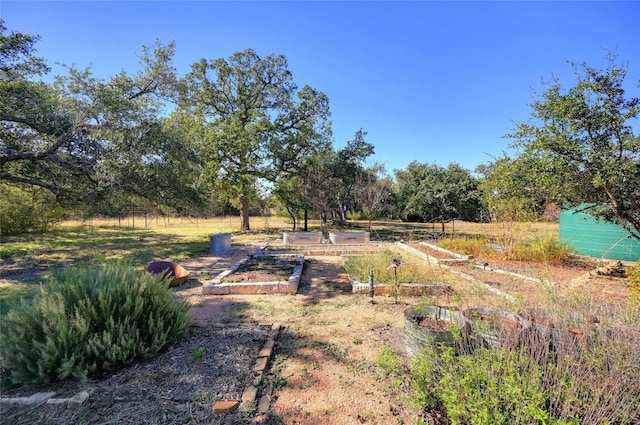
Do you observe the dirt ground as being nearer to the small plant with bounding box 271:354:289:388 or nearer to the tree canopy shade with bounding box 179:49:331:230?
the small plant with bounding box 271:354:289:388

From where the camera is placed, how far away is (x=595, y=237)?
898 centimetres

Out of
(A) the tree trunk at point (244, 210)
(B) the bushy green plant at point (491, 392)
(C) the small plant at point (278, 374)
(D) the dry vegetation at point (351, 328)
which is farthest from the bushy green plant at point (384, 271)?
(A) the tree trunk at point (244, 210)

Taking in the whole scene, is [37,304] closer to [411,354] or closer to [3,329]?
[3,329]

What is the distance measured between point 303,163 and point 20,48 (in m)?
11.2

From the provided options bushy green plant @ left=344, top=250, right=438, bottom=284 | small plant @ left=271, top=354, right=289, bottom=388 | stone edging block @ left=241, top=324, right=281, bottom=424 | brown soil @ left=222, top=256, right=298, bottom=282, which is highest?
bushy green plant @ left=344, top=250, right=438, bottom=284

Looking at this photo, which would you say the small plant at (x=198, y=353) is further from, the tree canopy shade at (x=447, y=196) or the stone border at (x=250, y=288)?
the tree canopy shade at (x=447, y=196)

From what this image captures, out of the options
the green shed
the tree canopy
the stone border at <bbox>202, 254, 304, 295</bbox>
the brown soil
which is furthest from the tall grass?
the tree canopy

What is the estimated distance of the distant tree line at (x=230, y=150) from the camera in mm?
5738

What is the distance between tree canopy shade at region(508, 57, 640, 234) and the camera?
17.7 ft

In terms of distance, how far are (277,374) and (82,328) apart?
1780 millimetres

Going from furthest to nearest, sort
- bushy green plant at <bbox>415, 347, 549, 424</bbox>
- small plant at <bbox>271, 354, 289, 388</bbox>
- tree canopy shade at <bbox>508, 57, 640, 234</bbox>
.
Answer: tree canopy shade at <bbox>508, 57, 640, 234</bbox> → small plant at <bbox>271, 354, 289, 388</bbox> → bushy green plant at <bbox>415, 347, 549, 424</bbox>

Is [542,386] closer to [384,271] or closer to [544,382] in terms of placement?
[544,382]

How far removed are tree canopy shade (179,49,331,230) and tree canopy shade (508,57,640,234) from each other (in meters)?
11.8

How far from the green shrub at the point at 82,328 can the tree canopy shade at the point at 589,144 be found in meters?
7.10
